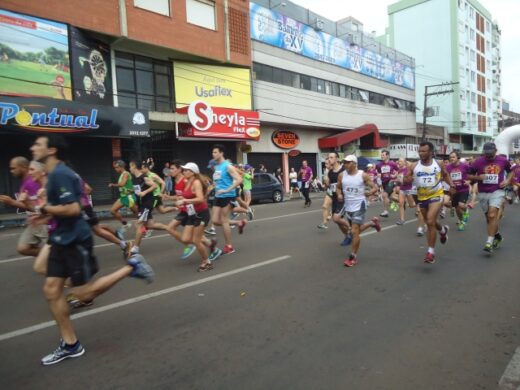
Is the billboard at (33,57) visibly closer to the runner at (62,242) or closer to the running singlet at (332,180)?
the running singlet at (332,180)

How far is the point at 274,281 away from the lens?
5219mm

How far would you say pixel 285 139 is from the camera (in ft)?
90.0

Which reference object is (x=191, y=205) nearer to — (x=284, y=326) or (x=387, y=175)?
(x=284, y=326)

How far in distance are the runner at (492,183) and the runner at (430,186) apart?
102cm

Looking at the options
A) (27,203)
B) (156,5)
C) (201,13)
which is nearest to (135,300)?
(27,203)

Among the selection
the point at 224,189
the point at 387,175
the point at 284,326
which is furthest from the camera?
the point at 387,175

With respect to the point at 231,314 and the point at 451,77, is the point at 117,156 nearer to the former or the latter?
the point at 231,314

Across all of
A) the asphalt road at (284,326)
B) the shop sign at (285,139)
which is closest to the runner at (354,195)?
the asphalt road at (284,326)

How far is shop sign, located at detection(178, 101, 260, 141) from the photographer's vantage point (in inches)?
768

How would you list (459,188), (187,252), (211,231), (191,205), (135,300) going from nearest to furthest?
(135,300)
(191,205)
(187,252)
(459,188)
(211,231)

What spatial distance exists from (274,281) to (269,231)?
4.25 metres

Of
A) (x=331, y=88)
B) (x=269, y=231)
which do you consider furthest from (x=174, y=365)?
(x=331, y=88)

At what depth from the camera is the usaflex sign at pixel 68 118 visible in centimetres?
1337

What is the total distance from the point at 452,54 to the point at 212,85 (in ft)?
139
